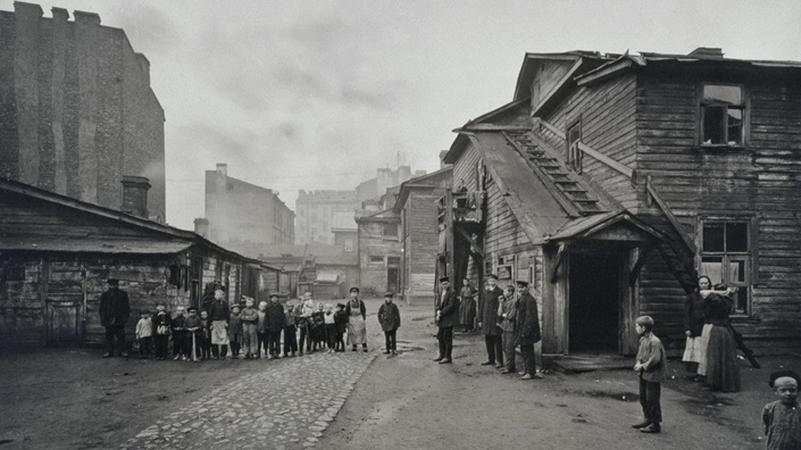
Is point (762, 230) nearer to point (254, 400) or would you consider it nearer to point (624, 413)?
point (624, 413)

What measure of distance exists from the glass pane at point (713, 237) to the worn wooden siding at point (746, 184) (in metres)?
0.37

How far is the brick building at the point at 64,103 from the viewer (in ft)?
91.8

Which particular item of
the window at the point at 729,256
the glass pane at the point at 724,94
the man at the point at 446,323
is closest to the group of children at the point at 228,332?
the man at the point at 446,323

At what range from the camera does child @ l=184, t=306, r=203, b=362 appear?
1229cm

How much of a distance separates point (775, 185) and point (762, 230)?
1238 millimetres

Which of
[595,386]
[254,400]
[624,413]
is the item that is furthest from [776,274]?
[254,400]

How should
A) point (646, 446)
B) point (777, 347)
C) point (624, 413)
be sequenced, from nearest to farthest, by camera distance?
point (646, 446)
point (624, 413)
point (777, 347)

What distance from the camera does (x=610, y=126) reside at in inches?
502

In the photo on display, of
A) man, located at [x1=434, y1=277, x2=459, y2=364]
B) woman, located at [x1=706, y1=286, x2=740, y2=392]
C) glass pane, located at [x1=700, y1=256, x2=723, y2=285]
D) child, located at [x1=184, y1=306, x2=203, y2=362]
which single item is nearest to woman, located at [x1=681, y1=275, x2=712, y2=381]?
woman, located at [x1=706, y1=286, x2=740, y2=392]

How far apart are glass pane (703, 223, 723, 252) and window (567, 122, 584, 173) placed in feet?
13.2

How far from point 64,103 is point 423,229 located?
24537 mm

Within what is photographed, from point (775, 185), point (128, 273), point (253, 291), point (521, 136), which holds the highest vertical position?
point (521, 136)

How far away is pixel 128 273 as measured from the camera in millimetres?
13672

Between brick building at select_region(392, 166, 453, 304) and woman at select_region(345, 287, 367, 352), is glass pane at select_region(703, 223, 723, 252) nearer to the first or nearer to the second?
woman at select_region(345, 287, 367, 352)
